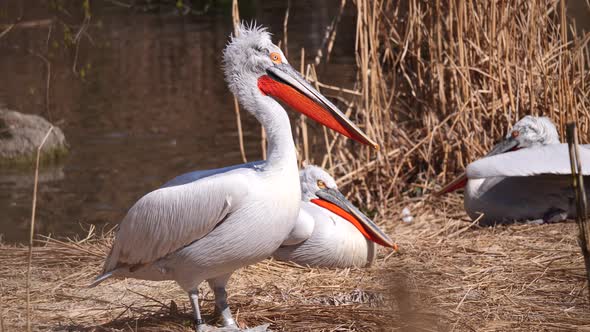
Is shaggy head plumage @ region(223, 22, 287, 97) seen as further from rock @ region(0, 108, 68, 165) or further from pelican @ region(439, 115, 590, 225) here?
rock @ region(0, 108, 68, 165)

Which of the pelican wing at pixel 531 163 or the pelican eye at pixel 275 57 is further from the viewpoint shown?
the pelican wing at pixel 531 163

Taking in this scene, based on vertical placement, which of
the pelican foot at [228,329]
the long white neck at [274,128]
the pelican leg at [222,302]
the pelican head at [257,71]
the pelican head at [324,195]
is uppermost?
the pelican head at [257,71]

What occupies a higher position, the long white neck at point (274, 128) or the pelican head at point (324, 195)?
the long white neck at point (274, 128)

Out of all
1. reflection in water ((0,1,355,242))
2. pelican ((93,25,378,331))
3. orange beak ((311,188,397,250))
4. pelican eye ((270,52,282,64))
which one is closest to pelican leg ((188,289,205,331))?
pelican ((93,25,378,331))

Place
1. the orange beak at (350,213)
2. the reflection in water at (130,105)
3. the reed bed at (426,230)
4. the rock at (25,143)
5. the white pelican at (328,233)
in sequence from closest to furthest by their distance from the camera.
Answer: the reed bed at (426,230)
the white pelican at (328,233)
the orange beak at (350,213)
the reflection in water at (130,105)
the rock at (25,143)

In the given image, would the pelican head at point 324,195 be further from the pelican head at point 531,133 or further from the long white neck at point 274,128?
the long white neck at point 274,128

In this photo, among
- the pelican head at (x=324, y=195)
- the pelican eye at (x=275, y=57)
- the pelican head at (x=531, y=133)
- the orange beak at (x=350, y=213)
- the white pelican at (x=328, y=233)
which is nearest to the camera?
the pelican eye at (x=275, y=57)

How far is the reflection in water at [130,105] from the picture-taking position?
7.59 m

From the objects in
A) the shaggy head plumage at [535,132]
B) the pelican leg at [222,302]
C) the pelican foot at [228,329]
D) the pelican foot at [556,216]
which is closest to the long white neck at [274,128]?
the pelican leg at [222,302]

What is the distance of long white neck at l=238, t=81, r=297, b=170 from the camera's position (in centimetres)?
284

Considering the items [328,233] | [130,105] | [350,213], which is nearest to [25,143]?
[130,105]

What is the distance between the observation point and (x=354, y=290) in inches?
139

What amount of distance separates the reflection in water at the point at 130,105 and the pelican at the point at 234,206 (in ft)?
8.65

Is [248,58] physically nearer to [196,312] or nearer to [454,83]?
[196,312]
